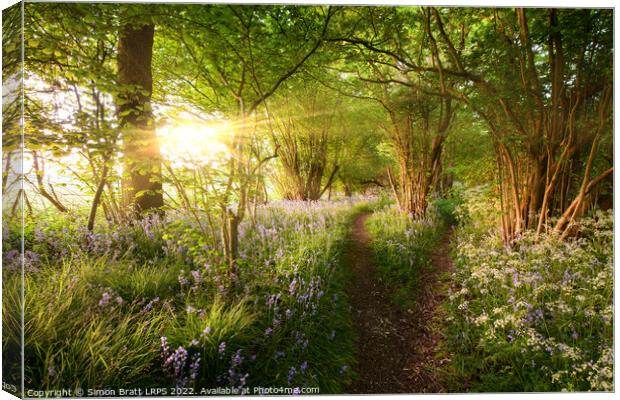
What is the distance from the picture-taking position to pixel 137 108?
2451mm

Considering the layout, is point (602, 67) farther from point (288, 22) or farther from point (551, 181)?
point (288, 22)

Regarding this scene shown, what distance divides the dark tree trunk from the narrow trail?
2.61 m

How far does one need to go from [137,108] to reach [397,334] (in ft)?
11.2

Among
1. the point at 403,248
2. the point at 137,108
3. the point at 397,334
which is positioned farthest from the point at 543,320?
the point at 137,108

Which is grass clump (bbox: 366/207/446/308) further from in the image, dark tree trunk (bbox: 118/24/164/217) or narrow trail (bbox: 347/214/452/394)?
dark tree trunk (bbox: 118/24/164/217)

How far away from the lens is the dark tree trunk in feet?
7.88

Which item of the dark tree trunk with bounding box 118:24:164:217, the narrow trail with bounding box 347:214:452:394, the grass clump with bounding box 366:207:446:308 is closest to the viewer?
the narrow trail with bounding box 347:214:452:394

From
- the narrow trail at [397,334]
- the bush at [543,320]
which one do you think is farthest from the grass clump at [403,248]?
the bush at [543,320]

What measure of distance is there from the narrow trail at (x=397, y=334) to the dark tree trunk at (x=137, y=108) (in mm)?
2608

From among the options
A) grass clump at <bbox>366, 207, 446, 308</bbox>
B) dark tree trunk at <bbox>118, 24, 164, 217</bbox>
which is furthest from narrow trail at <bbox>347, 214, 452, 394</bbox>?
dark tree trunk at <bbox>118, 24, 164, 217</bbox>

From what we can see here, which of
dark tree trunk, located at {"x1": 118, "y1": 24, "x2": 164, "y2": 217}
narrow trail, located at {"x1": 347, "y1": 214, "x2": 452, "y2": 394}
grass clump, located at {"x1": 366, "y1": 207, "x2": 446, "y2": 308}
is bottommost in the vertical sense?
narrow trail, located at {"x1": 347, "y1": 214, "x2": 452, "y2": 394}

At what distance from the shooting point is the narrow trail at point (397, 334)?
→ 7.45 feet

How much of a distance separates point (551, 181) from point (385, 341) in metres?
2.72

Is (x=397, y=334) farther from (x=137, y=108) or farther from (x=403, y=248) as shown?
(x=137, y=108)
